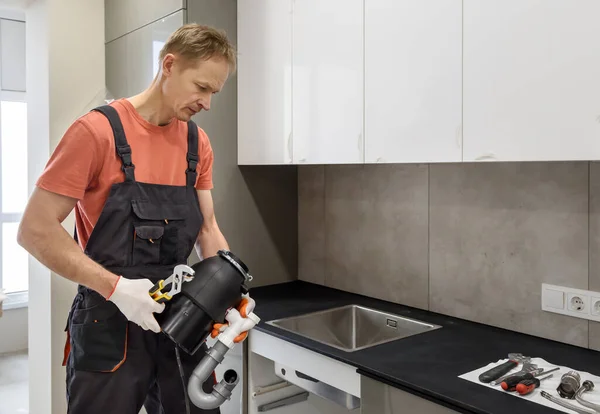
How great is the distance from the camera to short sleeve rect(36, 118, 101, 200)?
4.82ft

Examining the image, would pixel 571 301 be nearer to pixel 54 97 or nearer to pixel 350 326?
pixel 350 326

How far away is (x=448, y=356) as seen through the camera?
1737 mm

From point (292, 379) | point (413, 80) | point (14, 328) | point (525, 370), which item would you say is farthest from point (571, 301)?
point (14, 328)

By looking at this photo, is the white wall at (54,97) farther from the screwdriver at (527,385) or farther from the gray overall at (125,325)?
the screwdriver at (527,385)

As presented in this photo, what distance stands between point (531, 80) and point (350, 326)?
129cm

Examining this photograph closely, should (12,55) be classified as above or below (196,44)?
above

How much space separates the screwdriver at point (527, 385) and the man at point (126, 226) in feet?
2.94

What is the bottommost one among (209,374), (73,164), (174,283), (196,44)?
(209,374)

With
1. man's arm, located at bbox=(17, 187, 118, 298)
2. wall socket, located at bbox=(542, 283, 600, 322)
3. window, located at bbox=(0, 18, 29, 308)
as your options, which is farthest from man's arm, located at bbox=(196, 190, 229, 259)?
window, located at bbox=(0, 18, 29, 308)

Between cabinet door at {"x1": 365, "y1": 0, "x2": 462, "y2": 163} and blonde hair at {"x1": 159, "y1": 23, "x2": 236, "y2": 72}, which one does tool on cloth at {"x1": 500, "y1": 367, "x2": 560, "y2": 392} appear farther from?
blonde hair at {"x1": 159, "y1": 23, "x2": 236, "y2": 72}

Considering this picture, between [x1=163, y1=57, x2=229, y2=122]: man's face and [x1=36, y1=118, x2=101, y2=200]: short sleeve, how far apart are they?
0.85 feet

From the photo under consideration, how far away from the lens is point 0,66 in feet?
14.7

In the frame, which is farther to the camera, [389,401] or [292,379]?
[292,379]

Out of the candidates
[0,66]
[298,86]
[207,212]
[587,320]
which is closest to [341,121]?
[298,86]
